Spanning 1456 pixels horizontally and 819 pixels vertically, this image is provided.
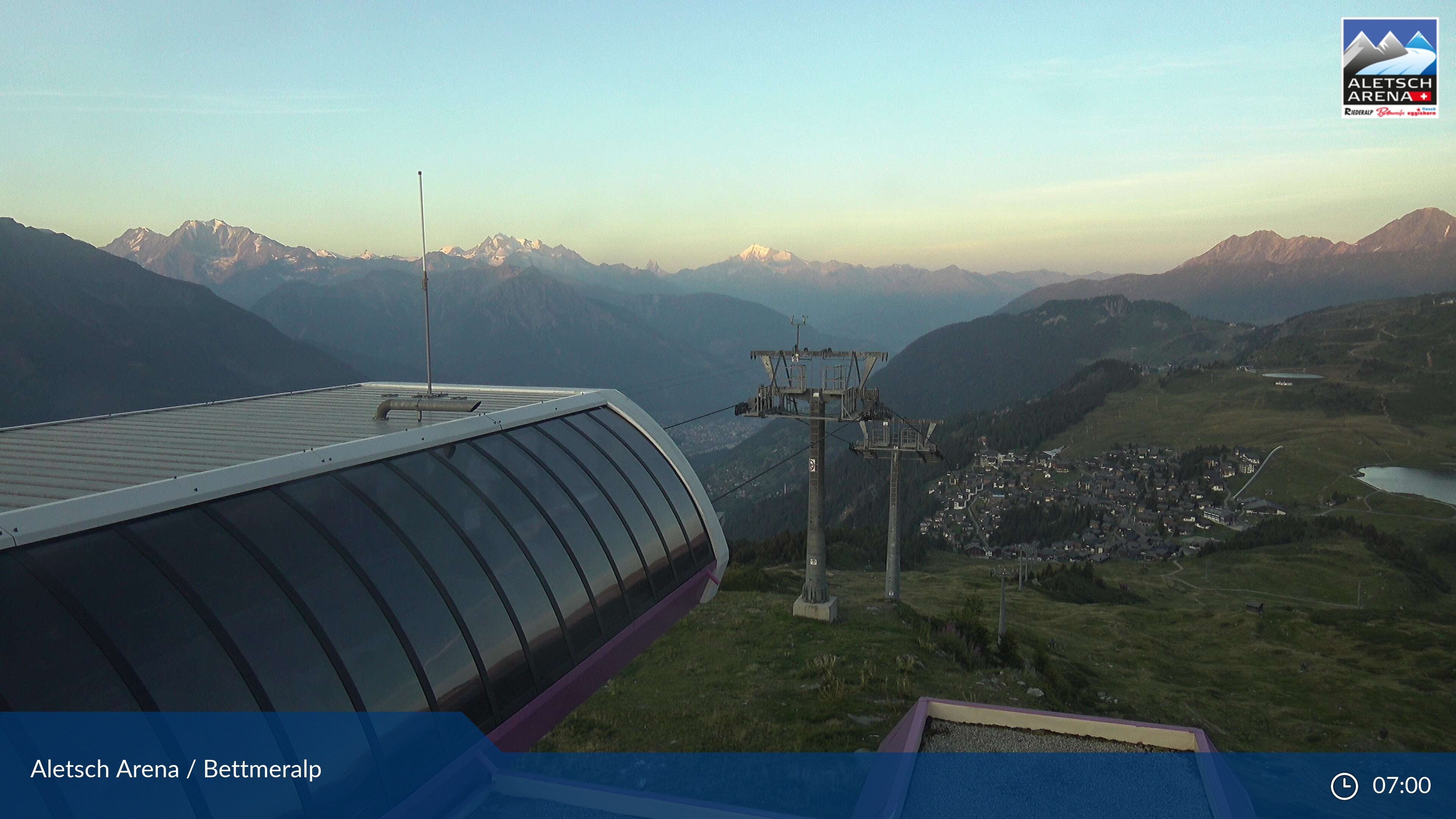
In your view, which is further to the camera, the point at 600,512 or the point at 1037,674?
the point at 1037,674

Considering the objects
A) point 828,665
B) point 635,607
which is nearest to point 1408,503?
point 828,665

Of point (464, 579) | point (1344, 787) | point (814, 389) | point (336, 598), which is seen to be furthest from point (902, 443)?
point (336, 598)

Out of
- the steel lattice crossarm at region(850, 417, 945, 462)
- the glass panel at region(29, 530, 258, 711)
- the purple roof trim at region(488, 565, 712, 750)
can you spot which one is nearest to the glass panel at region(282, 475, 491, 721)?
the purple roof trim at region(488, 565, 712, 750)

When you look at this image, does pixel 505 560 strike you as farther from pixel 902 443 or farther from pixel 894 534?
pixel 894 534

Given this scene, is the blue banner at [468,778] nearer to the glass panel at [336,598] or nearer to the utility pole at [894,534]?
the glass panel at [336,598]

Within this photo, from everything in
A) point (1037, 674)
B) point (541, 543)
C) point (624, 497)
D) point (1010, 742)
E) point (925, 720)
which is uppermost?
point (624, 497)

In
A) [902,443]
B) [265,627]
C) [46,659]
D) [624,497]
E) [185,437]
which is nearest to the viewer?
[46,659]

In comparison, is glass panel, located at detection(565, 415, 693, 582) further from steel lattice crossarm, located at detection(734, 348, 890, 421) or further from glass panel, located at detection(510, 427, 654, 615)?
steel lattice crossarm, located at detection(734, 348, 890, 421)
